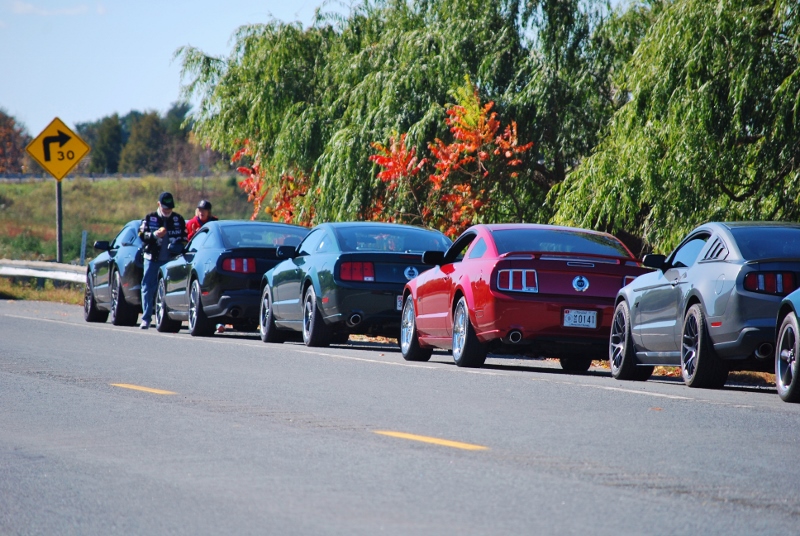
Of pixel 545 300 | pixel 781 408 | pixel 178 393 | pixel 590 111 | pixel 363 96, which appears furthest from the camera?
pixel 363 96

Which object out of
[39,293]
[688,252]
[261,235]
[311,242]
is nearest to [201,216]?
[261,235]

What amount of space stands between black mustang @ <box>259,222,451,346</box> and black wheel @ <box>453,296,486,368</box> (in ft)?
7.44

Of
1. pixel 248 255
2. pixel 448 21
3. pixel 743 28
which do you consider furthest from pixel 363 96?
pixel 743 28

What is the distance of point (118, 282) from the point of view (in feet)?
72.2

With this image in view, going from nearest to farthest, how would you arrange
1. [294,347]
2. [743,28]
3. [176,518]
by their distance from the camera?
[176,518], [294,347], [743,28]

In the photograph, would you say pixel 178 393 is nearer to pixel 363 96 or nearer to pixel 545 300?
pixel 545 300

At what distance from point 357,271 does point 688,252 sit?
486 cm

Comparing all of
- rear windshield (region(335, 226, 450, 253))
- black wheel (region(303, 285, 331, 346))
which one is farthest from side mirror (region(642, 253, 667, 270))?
black wheel (region(303, 285, 331, 346))

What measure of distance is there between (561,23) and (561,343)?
1254cm

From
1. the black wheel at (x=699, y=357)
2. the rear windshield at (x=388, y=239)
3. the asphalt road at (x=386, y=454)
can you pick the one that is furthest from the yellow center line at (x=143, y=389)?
the rear windshield at (x=388, y=239)

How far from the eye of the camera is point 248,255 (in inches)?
733

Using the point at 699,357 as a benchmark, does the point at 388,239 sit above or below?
above

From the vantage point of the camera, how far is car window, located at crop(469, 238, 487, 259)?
1352cm

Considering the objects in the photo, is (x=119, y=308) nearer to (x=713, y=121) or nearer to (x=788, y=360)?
(x=713, y=121)
